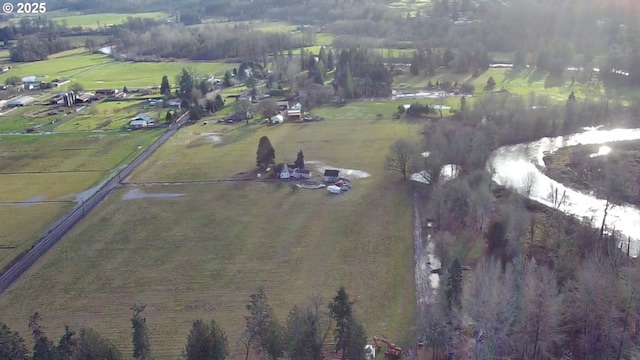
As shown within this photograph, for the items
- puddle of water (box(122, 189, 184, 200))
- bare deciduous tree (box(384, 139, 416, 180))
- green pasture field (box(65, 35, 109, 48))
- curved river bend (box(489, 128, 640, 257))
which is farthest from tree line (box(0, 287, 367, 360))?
green pasture field (box(65, 35, 109, 48))

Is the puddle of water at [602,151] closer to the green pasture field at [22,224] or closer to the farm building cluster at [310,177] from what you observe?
the farm building cluster at [310,177]

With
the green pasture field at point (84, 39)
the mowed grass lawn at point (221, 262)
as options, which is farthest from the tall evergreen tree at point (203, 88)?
the green pasture field at point (84, 39)

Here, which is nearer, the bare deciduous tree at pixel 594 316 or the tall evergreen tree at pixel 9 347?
the tall evergreen tree at pixel 9 347

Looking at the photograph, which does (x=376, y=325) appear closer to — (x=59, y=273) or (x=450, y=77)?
(x=59, y=273)

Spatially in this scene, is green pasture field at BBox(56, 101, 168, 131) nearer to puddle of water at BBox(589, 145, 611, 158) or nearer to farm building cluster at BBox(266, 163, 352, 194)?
farm building cluster at BBox(266, 163, 352, 194)

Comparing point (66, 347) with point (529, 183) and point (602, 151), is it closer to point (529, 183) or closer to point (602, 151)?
point (529, 183)

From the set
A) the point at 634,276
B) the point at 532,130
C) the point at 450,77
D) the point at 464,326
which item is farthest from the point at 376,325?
the point at 450,77

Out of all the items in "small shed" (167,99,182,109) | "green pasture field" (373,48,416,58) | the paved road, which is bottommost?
the paved road
